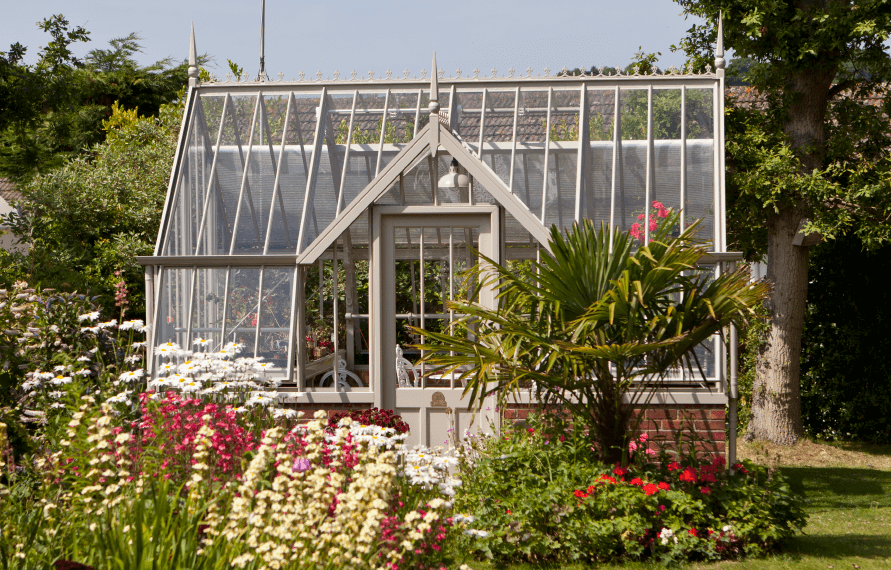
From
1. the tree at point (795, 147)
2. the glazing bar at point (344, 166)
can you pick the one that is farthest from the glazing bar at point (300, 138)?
the tree at point (795, 147)

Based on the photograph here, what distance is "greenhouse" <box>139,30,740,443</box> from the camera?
23.9 feet

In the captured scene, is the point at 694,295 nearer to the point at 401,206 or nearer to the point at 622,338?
the point at 622,338

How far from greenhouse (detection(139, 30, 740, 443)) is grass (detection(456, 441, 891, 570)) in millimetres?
1506

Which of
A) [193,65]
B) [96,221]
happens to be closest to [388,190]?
[193,65]

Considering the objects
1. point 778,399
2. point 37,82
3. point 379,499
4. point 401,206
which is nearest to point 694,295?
point 401,206

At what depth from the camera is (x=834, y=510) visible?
7824mm

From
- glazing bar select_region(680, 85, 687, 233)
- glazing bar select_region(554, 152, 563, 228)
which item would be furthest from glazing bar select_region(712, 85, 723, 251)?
glazing bar select_region(554, 152, 563, 228)

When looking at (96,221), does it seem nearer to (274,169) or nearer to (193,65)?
(193,65)

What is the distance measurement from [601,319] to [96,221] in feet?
32.2

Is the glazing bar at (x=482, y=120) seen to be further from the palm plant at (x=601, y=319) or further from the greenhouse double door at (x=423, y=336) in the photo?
the palm plant at (x=601, y=319)

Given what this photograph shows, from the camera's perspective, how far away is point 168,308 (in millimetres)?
7418

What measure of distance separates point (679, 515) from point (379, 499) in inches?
131

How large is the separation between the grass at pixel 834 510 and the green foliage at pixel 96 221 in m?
7.67

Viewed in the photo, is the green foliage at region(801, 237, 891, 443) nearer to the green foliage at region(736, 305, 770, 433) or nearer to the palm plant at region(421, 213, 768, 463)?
the green foliage at region(736, 305, 770, 433)
